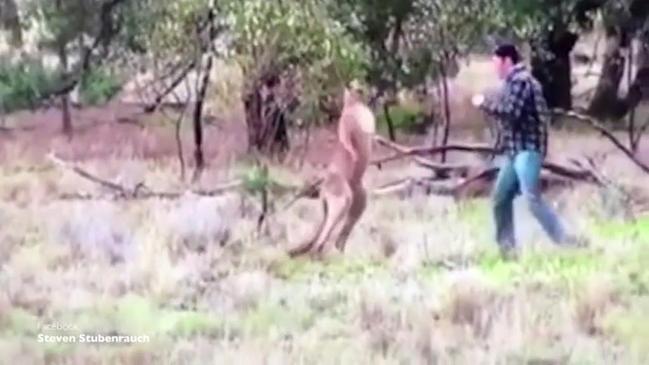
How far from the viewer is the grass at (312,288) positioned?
15.4 ft

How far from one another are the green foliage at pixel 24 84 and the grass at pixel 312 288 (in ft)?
10.2

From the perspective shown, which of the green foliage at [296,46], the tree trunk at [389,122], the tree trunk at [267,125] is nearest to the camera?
the green foliage at [296,46]

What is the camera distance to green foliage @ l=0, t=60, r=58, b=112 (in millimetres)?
10062

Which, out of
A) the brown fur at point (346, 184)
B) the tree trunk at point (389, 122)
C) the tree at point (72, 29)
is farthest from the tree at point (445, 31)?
the brown fur at point (346, 184)

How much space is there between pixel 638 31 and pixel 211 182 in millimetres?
4290

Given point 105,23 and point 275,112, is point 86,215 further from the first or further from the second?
point 105,23

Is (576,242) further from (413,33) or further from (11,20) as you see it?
(11,20)

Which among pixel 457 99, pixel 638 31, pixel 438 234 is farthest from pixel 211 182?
pixel 638 31

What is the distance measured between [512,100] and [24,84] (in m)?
4.81

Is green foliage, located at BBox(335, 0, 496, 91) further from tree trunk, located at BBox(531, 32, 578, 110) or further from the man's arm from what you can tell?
the man's arm

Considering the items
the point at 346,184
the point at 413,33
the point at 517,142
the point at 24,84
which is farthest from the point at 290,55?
the point at 24,84

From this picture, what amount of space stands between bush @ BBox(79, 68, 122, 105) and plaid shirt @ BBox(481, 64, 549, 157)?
14.4 feet

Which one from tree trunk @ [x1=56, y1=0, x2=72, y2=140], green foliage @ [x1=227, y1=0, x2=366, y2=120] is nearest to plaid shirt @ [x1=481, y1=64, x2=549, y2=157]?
green foliage @ [x1=227, y1=0, x2=366, y2=120]

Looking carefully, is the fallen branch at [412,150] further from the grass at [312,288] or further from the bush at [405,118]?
the bush at [405,118]
